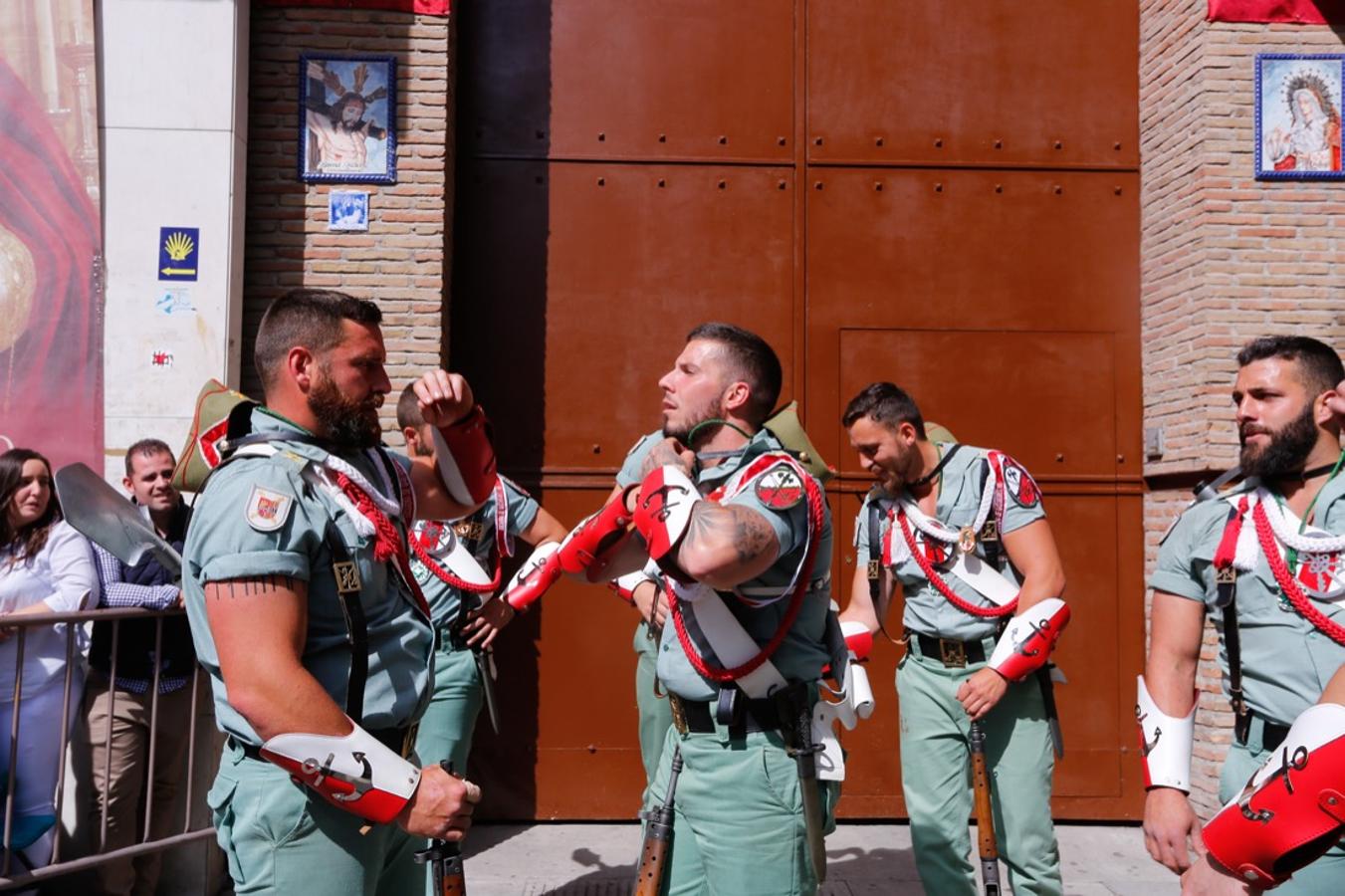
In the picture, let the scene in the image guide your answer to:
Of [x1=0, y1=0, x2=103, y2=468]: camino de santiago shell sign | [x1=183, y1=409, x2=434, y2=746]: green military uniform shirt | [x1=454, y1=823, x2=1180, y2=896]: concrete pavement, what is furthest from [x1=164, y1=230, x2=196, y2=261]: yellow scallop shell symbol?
[x1=183, y1=409, x2=434, y2=746]: green military uniform shirt

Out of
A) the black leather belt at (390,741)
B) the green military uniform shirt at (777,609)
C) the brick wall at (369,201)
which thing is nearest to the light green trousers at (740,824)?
the green military uniform shirt at (777,609)

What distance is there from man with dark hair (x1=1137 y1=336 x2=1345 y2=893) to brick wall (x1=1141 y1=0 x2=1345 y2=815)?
3.44 metres

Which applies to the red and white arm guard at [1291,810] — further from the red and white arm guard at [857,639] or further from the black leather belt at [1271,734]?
the red and white arm guard at [857,639]

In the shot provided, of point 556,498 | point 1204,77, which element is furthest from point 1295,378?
point 556,498

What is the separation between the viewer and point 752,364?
3559 mm

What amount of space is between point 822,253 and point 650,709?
317 centimetres

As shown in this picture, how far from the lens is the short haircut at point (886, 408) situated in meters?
5.17

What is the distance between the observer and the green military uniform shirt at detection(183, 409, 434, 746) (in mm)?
2566

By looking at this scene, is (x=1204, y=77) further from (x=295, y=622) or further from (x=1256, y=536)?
(x=295, y=622)

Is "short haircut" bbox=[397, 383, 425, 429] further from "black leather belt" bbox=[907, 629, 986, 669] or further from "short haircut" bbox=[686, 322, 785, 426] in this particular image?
"black leather belt" bbox=[907, 629, 986, 669]

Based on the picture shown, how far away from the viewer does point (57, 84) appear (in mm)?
6441

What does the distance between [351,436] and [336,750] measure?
31.1 inches

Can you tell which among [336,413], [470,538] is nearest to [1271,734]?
[336,413]

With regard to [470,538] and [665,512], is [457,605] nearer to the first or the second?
[470,538]
